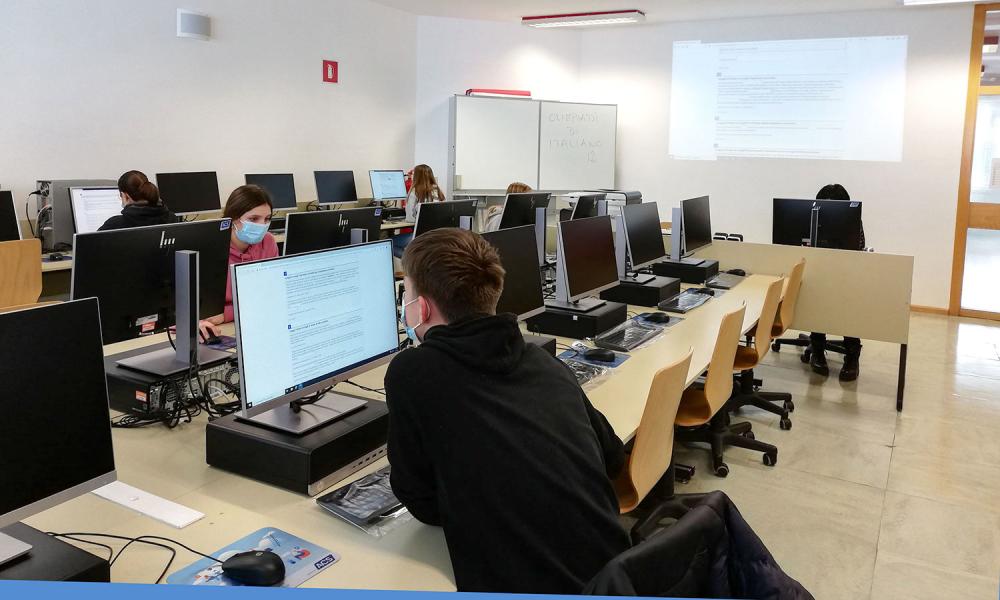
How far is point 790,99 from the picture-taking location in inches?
304

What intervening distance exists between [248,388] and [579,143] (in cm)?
738

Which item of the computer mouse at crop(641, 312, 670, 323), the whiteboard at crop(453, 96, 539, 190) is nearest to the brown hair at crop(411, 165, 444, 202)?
the whiteboard at crop(453, 96, 539, 190)

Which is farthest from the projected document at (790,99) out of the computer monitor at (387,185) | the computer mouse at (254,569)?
the computer mouse at (254,569)

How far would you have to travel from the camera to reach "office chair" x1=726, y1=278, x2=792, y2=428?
12.2 ft

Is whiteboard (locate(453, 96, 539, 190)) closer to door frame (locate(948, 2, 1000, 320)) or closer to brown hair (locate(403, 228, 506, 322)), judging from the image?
door frame (locate(948, 2, 1000, 320))

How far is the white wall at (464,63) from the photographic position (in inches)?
332

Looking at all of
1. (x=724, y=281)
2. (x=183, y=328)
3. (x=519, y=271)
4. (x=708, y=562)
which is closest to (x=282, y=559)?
(x=708, y=562)

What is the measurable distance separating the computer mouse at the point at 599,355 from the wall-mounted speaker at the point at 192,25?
481cm

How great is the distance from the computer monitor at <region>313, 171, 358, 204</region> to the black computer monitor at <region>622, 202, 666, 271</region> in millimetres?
3933

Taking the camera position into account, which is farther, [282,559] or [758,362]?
[758,362]

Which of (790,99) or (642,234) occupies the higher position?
(790,99)

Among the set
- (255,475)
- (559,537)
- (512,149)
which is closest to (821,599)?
(559,537)

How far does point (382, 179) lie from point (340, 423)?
252 inches

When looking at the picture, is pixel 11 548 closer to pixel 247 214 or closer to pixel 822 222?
pixel 247 214
